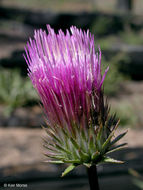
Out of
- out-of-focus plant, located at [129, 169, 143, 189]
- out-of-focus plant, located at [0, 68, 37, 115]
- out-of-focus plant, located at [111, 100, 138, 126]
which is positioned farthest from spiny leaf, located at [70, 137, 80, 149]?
out-of-focus plant, located at [0, 68, 37, 115]

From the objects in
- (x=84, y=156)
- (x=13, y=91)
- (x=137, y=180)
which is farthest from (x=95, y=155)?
(x=13, y=91)

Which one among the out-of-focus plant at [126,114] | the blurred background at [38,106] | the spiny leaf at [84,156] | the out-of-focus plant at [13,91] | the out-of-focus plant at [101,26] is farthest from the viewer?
the out-of-focus plant at [101,26]

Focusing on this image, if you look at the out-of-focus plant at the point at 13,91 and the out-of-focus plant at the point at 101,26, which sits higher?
the out-of-focus plant at the point at 101,26

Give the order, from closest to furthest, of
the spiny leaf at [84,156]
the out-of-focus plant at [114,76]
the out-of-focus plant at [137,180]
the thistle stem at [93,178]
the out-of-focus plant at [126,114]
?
the thistle stem at [93,178] → the spiny leaf at [84,156] → the out-of-focus plant at [137,180] → the out-of-focus plant at [126,114] → the out-of-focus plant at [114,76]

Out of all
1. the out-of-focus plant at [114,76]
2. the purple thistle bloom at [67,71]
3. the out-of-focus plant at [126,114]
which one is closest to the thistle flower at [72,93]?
the purple thistle bloom at [67,71]

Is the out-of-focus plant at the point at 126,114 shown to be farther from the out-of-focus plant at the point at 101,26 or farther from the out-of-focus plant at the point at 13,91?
the out-of-focus plant at the point at 101,26

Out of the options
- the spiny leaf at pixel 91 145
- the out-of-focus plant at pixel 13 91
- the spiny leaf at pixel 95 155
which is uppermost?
the out-of-focus plant at pixel 13 91

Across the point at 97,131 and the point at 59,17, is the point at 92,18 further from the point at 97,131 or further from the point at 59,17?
the point at 97,131

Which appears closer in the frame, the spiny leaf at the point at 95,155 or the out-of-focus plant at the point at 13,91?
the spiny leaf at the point at 95,155
